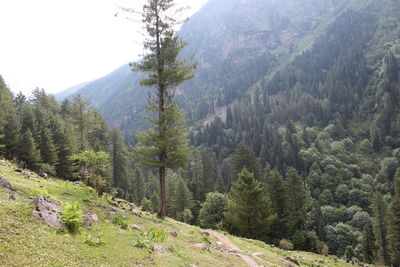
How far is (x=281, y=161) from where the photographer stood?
118000 mm

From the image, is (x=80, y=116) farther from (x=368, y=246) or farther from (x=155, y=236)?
(x=368, y=246)

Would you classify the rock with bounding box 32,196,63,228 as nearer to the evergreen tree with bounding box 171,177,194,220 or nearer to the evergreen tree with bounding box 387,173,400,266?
the evergreen tree with bounding box 387,173,400,266

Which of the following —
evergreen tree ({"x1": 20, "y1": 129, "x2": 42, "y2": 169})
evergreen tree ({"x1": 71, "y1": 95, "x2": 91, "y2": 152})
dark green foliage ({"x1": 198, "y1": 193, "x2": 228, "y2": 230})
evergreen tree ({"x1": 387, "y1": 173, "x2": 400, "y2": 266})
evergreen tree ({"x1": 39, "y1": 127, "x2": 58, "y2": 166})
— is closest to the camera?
evergreen tree ({"x1": 20, "y1": 129, "x2": 42, "y2": 169})

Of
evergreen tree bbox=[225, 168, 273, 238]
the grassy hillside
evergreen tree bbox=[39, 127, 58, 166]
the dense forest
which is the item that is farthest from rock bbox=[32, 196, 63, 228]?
evergreen tree bbox=[39, 127, 58, 166]

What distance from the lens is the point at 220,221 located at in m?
47.3

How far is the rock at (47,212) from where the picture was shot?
9.90 m

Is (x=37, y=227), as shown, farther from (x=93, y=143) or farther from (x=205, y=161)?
(x=205, y=161)

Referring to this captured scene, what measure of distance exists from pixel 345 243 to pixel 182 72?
67.2 meters

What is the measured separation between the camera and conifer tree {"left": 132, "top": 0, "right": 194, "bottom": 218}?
22.1 metres

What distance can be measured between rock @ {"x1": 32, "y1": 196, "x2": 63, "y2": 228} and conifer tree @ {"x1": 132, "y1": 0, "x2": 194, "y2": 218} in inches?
435

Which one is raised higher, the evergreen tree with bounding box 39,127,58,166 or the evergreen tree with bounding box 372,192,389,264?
the evergreen tree with bounding box 39,127,58,166

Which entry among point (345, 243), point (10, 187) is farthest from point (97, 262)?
point (345, 243)

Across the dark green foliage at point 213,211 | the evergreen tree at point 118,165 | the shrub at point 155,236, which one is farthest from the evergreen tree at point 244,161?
the shrub at point 155,236

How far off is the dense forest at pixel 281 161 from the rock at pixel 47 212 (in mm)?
10807
